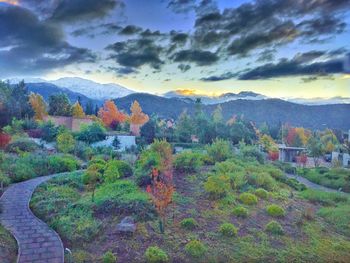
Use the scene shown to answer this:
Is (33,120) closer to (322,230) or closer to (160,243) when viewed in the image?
(160,243)

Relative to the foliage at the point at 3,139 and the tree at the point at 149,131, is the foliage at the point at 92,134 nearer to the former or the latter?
the tree at the point at 149,131

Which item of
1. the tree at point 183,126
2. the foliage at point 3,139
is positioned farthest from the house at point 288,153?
the foliage at point 3,139

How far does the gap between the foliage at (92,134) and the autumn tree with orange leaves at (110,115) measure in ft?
1.32

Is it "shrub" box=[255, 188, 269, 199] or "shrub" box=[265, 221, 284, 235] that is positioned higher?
"shrub" box=[255, 188, 269, 199]

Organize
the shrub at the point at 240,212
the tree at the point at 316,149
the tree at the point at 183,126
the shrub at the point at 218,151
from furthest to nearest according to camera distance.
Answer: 1. the tree at the point at 316,149
2. the tree at the point at 183,126
3. the shrub at the point at 218,151
4. the shrub at the point at 240,212

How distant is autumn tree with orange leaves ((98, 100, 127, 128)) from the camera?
13286 millimetres

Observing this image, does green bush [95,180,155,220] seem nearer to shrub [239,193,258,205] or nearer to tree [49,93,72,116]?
shrub [239,193,258,205]

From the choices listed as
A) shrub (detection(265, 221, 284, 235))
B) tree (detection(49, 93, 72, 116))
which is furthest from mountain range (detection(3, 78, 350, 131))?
shrub (detection(265, 221, 284, 235))

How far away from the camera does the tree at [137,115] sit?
461 inches

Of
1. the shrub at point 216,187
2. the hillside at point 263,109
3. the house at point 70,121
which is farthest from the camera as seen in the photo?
the house at point 70,121

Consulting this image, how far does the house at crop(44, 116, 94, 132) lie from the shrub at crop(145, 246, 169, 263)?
8679 mm

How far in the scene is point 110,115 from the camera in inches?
534

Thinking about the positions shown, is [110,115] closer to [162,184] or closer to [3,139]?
[3,139]

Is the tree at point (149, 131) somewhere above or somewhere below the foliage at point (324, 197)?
above
